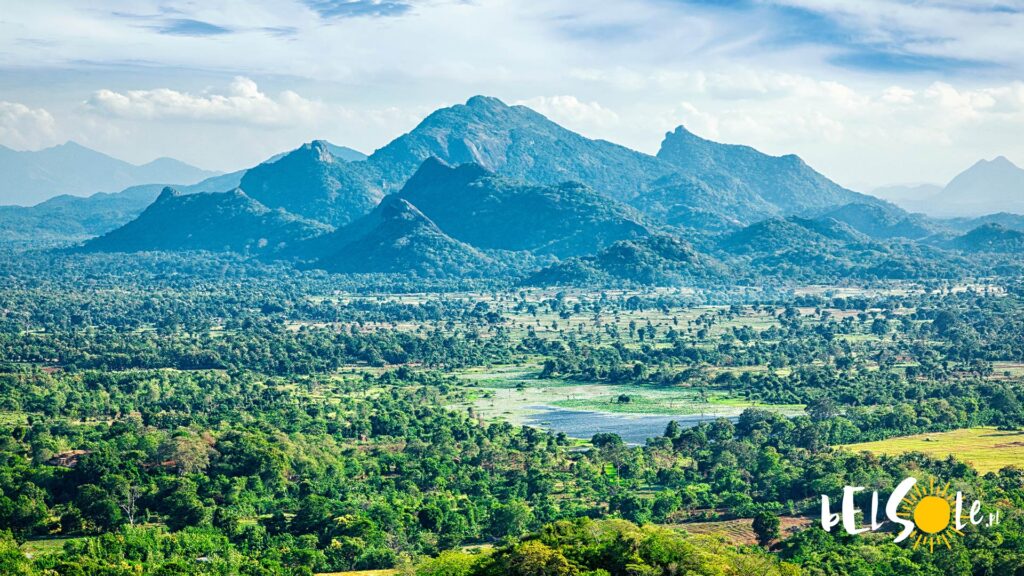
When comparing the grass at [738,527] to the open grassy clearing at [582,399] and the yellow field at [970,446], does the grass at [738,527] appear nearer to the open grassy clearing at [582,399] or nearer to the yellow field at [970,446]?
the yellow field at [970,446]

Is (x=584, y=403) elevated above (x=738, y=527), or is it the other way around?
Result: (x=584, y=403)

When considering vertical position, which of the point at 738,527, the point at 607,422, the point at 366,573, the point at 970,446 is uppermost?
the point at 970,446

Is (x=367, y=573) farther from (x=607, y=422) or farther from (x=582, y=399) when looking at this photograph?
(x=582, y=399)

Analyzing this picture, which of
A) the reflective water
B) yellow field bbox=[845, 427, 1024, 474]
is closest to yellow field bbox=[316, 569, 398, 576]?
the reflective water

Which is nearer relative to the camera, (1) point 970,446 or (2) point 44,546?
(2) point 44,546

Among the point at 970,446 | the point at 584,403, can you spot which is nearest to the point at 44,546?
the point at 584,403

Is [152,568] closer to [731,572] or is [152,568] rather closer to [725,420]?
[731,572]

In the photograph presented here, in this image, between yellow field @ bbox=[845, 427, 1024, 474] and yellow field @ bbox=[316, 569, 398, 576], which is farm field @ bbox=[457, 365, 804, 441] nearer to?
yellow field @ bbox=[845, 427, 1024, 474]

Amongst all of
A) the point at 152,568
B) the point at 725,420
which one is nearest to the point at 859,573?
the point at 152,568
